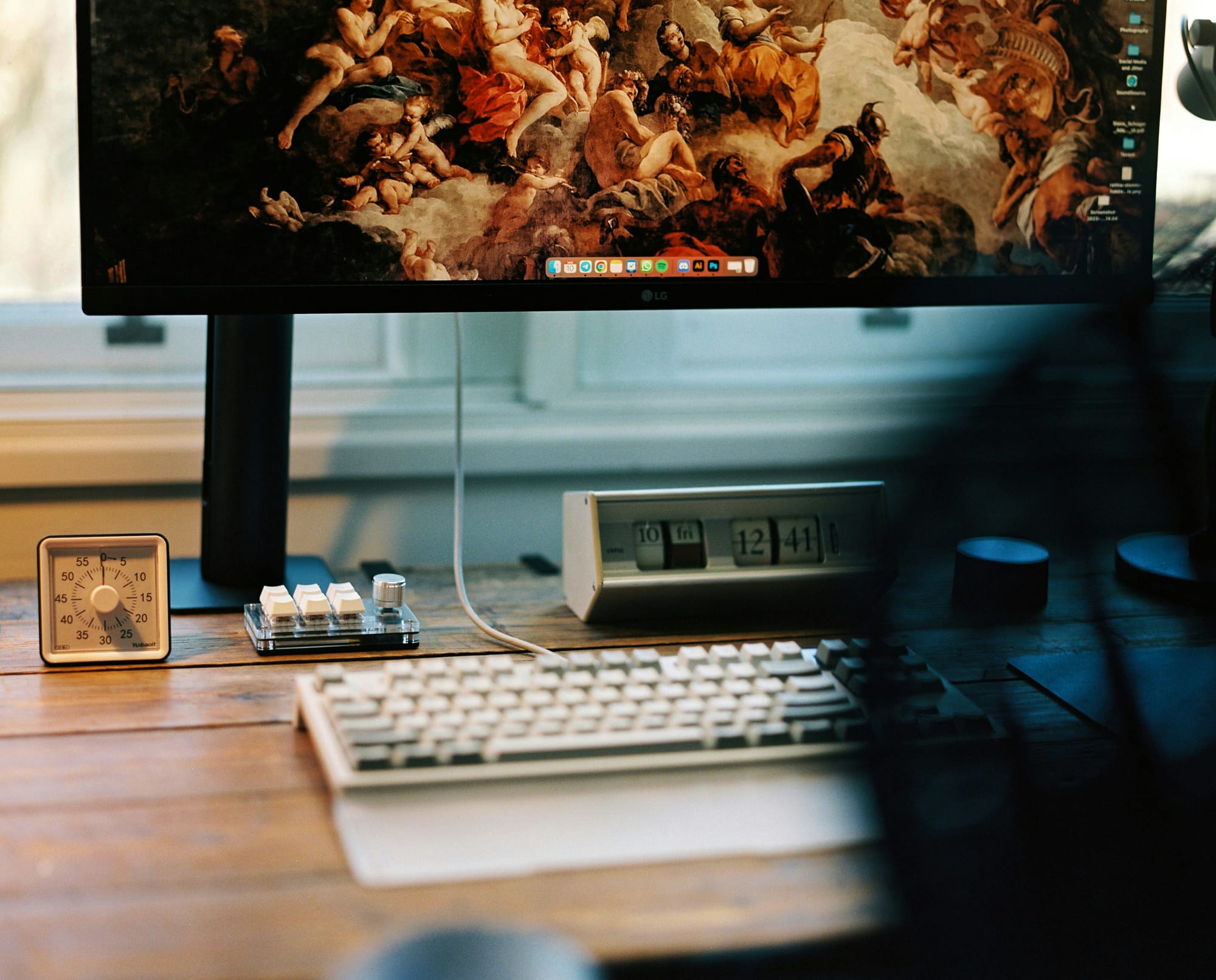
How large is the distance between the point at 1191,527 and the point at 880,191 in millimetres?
695

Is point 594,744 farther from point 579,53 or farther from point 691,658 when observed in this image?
point 579,53

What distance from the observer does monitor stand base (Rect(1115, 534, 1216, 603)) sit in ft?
3.54

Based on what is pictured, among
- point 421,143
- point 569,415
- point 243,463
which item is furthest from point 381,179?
point 569,415

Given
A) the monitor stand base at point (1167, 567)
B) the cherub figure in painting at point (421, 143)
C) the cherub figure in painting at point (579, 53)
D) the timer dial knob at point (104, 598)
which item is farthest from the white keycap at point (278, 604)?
the monitor stand base at point (1167, 567)

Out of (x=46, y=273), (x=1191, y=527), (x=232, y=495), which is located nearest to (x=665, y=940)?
(x=232, y=495)

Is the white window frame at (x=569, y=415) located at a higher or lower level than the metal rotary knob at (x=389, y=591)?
higher

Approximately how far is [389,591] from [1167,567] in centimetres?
70

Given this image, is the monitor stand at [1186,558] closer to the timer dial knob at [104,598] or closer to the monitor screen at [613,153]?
the monitor screen at [613,153]

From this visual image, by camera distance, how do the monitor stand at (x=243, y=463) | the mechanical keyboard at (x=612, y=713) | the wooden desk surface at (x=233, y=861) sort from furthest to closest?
the monitor stand at (x=243, y=463)
the mechanical keyboard at (x=612, y=713)
the wooden desk surface at (x=233, y=861)

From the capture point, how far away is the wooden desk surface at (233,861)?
0.49 metres

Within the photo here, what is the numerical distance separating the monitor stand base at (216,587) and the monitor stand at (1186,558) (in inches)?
28.7

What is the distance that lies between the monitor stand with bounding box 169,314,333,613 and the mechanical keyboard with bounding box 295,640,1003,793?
303 millimetres

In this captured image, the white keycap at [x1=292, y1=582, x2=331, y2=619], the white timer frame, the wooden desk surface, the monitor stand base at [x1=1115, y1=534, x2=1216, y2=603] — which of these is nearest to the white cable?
the wooden desk surface

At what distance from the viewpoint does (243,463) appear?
100 centimetres
